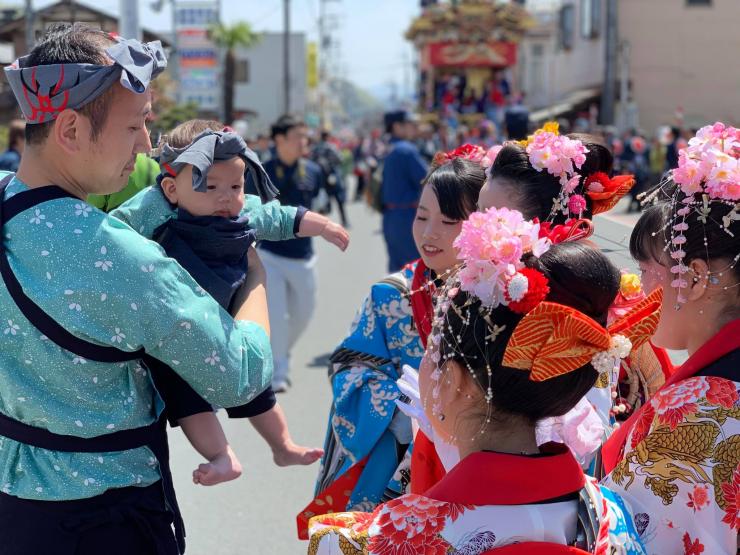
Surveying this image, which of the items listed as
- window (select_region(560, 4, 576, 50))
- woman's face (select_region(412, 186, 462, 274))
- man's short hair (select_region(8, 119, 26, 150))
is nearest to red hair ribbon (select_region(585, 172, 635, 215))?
woman's face (select_region(412, 186, 462, 274))

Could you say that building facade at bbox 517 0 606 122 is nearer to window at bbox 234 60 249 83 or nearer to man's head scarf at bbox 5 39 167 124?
window at bbox 234 60 249 83

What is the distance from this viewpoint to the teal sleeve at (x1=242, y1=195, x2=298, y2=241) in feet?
8.71

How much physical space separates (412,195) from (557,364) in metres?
6.77

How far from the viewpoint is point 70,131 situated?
6.13 ft

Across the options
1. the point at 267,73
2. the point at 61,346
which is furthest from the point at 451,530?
the point at 267,73

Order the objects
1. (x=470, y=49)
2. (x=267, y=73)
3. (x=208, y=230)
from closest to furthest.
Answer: (x=208, y=230) < (x=470, y=49) < (x=267, y=73)

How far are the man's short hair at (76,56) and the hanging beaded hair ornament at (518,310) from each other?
762 millimetres

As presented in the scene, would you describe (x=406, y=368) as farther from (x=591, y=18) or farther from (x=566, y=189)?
(x=591, y=18)

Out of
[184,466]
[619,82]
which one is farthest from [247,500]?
[619,82]

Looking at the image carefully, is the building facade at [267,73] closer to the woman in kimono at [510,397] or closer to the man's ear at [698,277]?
the man's ear at [698,277]

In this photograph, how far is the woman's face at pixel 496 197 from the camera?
264 centimetres

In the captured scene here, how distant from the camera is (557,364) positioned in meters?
1.68

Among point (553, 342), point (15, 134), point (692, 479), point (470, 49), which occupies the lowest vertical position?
→ point (692, 479)

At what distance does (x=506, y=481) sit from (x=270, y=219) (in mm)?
1234
